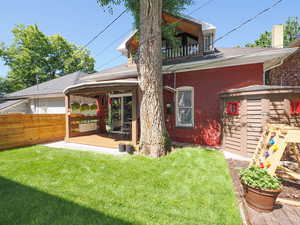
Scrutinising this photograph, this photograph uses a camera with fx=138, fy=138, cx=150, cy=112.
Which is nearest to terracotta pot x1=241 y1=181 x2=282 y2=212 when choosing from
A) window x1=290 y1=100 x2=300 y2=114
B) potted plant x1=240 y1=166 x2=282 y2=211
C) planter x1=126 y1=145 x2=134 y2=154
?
potted plant x1=240 y1=166 x2=282 y2=211

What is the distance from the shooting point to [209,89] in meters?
6.09

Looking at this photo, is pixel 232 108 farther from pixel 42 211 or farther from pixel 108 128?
pixel 108 128

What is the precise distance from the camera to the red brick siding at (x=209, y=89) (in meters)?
5.50

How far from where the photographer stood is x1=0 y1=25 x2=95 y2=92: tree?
20.3 m

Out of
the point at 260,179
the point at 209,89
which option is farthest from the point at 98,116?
the point at 260,179

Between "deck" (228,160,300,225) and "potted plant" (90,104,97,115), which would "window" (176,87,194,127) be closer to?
"deck" (228,160,300,225)

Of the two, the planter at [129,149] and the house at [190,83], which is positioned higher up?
the house at [190,83]

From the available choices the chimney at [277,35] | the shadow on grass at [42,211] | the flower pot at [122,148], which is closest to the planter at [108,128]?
the flower pot at [122,148]

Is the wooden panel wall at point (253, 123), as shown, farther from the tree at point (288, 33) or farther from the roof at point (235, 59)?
the tree at point (288, 33)

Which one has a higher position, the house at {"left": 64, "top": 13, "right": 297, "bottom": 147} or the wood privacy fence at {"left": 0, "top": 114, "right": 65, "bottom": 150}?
the house at {"left": 64, "top": 13, "right": 297, "bottom": 147}

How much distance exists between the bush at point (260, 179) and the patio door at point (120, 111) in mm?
6246

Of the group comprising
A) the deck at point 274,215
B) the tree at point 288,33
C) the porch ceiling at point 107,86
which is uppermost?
the tree at point 288,33

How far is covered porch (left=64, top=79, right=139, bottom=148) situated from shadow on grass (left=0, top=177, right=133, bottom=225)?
140 inches

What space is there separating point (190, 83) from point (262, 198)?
5.06m
